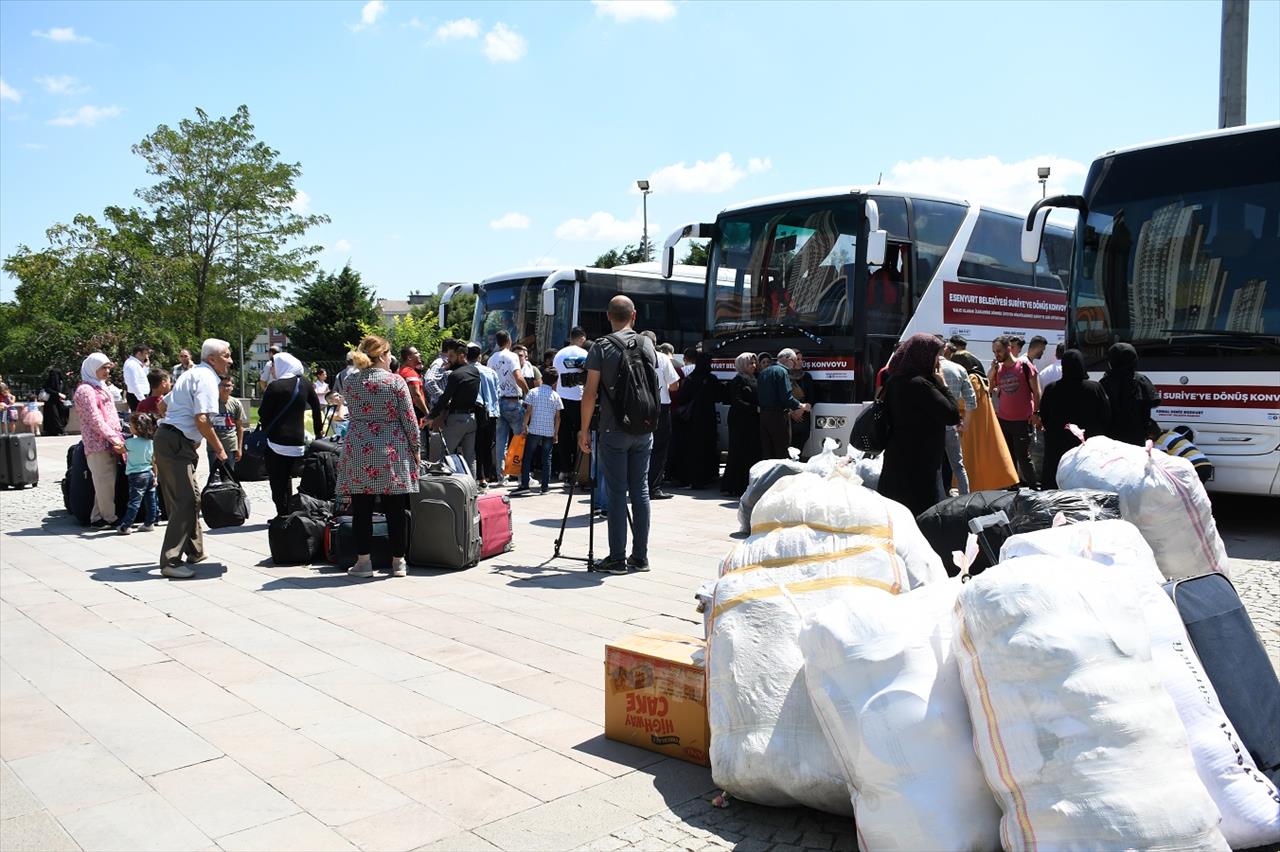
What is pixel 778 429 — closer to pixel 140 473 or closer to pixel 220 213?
pixel 140 473

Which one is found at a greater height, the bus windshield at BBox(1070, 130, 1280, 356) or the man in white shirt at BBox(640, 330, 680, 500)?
the bus windshield at BBox(1070, 130, 1280, 356)

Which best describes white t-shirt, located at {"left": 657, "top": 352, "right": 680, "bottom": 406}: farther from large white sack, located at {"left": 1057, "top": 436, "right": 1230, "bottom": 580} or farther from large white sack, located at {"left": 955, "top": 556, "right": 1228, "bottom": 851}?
large white sack, located at {"left": 955, "top": 556, "right": 1228, "bottom": 851}

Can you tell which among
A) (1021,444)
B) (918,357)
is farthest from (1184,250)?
(918,357)

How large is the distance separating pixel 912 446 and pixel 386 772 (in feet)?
12.2

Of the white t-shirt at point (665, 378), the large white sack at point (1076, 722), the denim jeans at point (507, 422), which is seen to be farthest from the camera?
the denim jeans at point (507, 422)

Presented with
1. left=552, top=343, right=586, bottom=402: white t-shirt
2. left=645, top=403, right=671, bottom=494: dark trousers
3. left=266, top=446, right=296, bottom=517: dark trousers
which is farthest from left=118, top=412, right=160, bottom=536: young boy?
left=645, top=403, right=671, bottom=494: dark trousers

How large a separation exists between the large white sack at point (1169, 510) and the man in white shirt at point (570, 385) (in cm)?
782

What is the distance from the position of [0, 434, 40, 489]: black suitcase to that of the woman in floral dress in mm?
10010

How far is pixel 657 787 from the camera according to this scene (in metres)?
3.93

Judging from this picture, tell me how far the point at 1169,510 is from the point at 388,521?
215 inches

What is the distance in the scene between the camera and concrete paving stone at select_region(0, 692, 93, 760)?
4.60 meters

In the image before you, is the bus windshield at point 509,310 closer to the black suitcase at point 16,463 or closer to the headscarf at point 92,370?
the black suitcase at point 16,463

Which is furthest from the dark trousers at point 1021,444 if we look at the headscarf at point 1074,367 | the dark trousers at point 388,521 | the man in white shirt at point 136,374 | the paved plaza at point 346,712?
the man in white shirt at point 136,374

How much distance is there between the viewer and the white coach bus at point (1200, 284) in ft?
29.9
